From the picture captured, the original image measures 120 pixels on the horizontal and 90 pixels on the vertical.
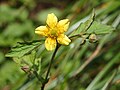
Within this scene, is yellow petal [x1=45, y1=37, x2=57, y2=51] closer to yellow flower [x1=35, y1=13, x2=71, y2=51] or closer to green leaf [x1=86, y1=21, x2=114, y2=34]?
yellow flower [x1=35, y1=13, x2=71, y2=51]

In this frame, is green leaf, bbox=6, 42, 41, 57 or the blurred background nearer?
green leaf, bbox=6, 42, 41, 57

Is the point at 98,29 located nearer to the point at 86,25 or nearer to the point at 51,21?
the point at 86,25

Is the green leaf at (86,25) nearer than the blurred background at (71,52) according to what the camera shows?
Yes

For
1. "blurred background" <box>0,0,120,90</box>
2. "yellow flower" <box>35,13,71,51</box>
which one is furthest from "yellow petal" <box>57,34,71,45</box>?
"blurred background" <box>0,0,120,90</box>

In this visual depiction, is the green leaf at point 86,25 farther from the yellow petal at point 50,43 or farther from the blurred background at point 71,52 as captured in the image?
the blurred background at point 71,52

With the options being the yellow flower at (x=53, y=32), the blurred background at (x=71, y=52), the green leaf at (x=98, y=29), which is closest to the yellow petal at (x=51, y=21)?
the yellow flower at (x=53, y=32)

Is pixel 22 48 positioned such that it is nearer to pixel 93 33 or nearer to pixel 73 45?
pixel 93 33

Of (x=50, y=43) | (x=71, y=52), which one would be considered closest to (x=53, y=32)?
(x=50, y=43)
